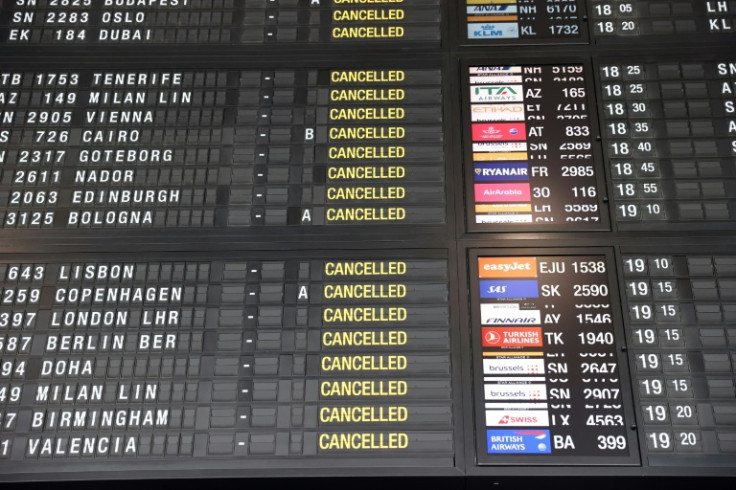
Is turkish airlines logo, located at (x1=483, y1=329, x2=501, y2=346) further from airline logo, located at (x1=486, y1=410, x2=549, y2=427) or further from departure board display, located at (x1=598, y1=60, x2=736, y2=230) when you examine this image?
departure board display, located at (x1=598, y1=60, x2=736, y2=230)

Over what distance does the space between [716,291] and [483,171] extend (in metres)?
1.39

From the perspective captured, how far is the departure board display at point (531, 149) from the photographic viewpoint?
480cm

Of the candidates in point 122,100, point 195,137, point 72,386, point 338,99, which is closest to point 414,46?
point 338,99

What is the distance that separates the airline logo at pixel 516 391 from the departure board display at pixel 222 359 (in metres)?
0.23

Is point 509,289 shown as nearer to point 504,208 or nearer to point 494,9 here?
point 504,208

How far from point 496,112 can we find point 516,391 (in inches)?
65.8

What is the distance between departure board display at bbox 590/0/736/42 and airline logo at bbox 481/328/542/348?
6.40 ft

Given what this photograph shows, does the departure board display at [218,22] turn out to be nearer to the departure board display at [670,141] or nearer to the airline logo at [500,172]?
the airline logo at [500,172]

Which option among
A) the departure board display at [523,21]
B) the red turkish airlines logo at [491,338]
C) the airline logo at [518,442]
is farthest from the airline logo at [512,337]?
the departure board display at [523,21]

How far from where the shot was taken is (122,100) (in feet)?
17.1

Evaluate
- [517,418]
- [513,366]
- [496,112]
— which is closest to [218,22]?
[496,112]

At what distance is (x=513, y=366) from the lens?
442 centimetres

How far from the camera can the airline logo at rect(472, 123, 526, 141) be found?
5005 millimetres

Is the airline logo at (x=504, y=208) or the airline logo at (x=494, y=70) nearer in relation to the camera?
the airline logo at (x=504, y=208)
